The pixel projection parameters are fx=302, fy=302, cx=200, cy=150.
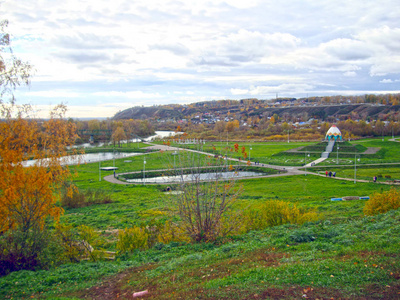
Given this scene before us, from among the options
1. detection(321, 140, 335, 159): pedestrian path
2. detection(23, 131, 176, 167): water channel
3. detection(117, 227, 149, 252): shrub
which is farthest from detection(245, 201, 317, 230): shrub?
detection(321, 140, 335, 159): pedestrian path

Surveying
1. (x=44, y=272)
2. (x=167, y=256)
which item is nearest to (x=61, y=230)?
(x=44, y=272)

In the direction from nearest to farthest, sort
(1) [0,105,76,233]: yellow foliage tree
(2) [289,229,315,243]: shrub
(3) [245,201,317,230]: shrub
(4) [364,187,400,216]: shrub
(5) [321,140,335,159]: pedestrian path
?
(2) [289,229,315,243]: shrub, (1) [0,105,76,233]: yellow foliage tree, (3) [245,201,317,230]: shrub, (4) [364,187,400,216]: shrub, (5) [321,140,335,159]: pedestrian path

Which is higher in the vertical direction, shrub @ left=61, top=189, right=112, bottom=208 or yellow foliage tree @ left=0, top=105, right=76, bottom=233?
yellow foliage tree @ left=0, top=105, right=76, bottom=233

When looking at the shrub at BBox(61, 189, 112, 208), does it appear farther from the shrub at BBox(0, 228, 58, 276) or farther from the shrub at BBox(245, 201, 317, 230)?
the shrub at BBox(245, 201, 317, 230)

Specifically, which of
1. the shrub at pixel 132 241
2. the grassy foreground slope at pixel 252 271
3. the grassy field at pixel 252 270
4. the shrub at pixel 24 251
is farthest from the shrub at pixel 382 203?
the shrub at pixel 24 251

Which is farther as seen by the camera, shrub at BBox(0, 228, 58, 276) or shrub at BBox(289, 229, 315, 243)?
shrub at BBox(289, 229, 315, 243)

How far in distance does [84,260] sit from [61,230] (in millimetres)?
1642

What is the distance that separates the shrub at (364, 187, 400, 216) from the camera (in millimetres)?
16172

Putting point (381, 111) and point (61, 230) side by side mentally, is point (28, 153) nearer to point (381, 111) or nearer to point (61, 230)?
point (61, 230)

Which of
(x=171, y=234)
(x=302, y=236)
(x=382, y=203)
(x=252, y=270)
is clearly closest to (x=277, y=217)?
(x=302, y=236)

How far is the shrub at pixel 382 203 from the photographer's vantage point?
16.2m

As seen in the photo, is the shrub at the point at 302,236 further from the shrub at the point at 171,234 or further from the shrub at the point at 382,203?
the shrub at the point at 382,203

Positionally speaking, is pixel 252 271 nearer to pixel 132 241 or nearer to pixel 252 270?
pixel 252 270

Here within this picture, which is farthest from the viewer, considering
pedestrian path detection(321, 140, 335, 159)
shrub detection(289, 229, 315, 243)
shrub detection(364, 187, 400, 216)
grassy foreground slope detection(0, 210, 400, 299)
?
pedestrian path detection(321, 140, 335, 159)
